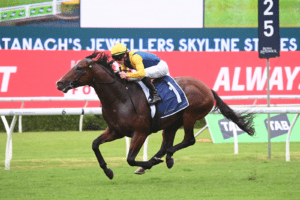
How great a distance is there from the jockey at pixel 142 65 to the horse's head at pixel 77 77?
1.00 feet

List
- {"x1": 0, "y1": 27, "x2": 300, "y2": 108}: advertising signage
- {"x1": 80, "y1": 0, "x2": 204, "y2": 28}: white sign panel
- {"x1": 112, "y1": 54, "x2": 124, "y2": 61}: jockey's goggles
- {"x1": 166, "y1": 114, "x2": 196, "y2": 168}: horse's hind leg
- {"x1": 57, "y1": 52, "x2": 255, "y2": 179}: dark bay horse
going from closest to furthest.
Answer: {"x1": 57, "y1": 52, "x2": 255, "y2": 179}: dark bay horse < {"x1": 112, "y1": 54, "x2": 124, "y2": 61}: jockey's goggles < {"x1": 166, "y1": 114, "x2": 196, "y2": 168}: horse's hind leg < {"x1": 0, "y1": 27, "x2": 300, "y2": 108}: advertising signage < {"x1": 80, "y1": 0, "x2": 204, "y2": 28}: white sign panel

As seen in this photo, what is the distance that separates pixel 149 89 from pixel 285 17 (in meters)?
11.9

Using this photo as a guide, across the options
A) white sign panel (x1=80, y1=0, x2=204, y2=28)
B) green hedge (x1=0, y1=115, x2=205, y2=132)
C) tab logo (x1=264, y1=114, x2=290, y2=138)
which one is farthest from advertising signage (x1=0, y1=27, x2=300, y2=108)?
white sign panel (x1=80, y1=0, x2=204, y2=28)

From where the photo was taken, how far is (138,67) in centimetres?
485

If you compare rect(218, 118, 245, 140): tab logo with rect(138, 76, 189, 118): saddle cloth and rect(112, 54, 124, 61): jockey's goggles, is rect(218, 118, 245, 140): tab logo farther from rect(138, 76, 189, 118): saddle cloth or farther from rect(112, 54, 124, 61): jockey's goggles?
rect(112, 54, 124, 61): jockey's goggles

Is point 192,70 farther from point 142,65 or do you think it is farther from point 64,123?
point 142,65

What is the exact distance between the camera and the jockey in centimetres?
486

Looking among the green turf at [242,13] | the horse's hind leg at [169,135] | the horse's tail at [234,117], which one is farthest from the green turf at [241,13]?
the horse's hind leg at [169,135]

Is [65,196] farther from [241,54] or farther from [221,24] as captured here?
[221,24]

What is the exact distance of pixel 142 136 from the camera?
15.8 feet

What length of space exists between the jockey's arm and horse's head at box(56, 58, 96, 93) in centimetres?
40

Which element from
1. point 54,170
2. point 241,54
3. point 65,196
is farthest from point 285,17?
point 65,196

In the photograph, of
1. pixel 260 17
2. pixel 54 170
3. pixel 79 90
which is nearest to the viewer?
pixel 54 170

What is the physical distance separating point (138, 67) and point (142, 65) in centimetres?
5
